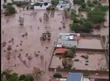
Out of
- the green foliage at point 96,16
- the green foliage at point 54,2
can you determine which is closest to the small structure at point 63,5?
the green foliage at point 54,2

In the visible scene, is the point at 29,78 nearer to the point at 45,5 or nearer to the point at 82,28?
the point at 82,28

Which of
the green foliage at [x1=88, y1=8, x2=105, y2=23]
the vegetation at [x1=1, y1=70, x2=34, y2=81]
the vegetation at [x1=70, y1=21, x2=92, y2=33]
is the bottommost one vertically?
the vegetation at [x1=1, y1=70, x2=34, y2=81]

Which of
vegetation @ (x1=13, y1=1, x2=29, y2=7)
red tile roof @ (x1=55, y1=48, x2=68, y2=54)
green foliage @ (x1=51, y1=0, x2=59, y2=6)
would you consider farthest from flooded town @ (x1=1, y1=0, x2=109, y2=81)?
vegetation @ (x1=13, y1=1, x2=29, y2=7)

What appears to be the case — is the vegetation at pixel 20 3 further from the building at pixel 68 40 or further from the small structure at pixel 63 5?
the building at pixel 68 40

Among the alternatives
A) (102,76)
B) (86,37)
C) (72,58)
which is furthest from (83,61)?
(86,37)

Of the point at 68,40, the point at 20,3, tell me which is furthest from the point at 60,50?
the point at 20,3

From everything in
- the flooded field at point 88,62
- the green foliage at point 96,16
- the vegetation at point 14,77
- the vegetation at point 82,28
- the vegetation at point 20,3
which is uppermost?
the vegetation at point 20,3

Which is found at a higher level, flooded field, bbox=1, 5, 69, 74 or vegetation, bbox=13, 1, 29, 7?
vegetation, bbox=13, 1, 29, 7

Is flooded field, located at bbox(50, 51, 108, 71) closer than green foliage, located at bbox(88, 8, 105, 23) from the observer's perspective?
Yes

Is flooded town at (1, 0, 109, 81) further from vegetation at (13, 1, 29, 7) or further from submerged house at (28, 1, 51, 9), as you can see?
vegetation at (13, 1, 29, 7)

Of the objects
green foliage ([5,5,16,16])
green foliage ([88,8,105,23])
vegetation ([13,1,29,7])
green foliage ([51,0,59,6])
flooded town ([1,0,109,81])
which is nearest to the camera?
flooded town ([1,0,109,81])
